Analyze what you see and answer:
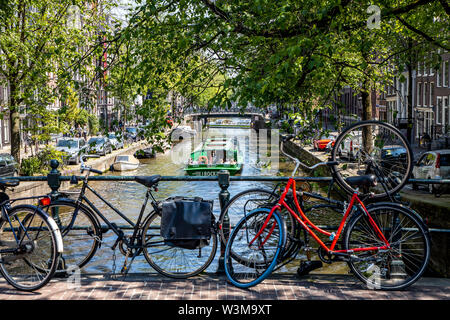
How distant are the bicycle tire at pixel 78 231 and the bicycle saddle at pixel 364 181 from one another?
7.82 ft

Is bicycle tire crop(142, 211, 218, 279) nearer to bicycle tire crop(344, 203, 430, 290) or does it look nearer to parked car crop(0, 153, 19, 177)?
bicycle tire crop(344, 203, 430, 290)

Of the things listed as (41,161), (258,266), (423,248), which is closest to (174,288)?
(258,266)

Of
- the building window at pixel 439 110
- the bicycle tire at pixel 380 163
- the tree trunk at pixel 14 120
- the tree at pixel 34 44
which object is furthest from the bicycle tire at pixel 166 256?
the building window at pixel 439 110

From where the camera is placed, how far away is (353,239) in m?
5.16

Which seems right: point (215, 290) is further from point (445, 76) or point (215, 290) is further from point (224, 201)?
point (445, 76)

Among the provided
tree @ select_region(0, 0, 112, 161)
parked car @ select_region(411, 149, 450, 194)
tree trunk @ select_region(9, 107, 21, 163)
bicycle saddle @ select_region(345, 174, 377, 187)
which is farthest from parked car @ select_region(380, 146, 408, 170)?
tree trunk @ select_region(9, 107, 21, 163)

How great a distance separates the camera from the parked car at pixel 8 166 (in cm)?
2180

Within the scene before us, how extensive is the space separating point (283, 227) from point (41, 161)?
20804 millimetres

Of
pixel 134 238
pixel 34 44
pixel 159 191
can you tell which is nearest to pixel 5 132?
pixel 159 191

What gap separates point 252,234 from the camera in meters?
5.30

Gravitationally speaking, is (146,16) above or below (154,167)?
above

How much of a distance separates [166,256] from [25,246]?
1284 mm

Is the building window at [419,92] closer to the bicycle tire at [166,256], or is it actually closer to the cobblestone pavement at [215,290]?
the cobblestone pavement at [215,290]
